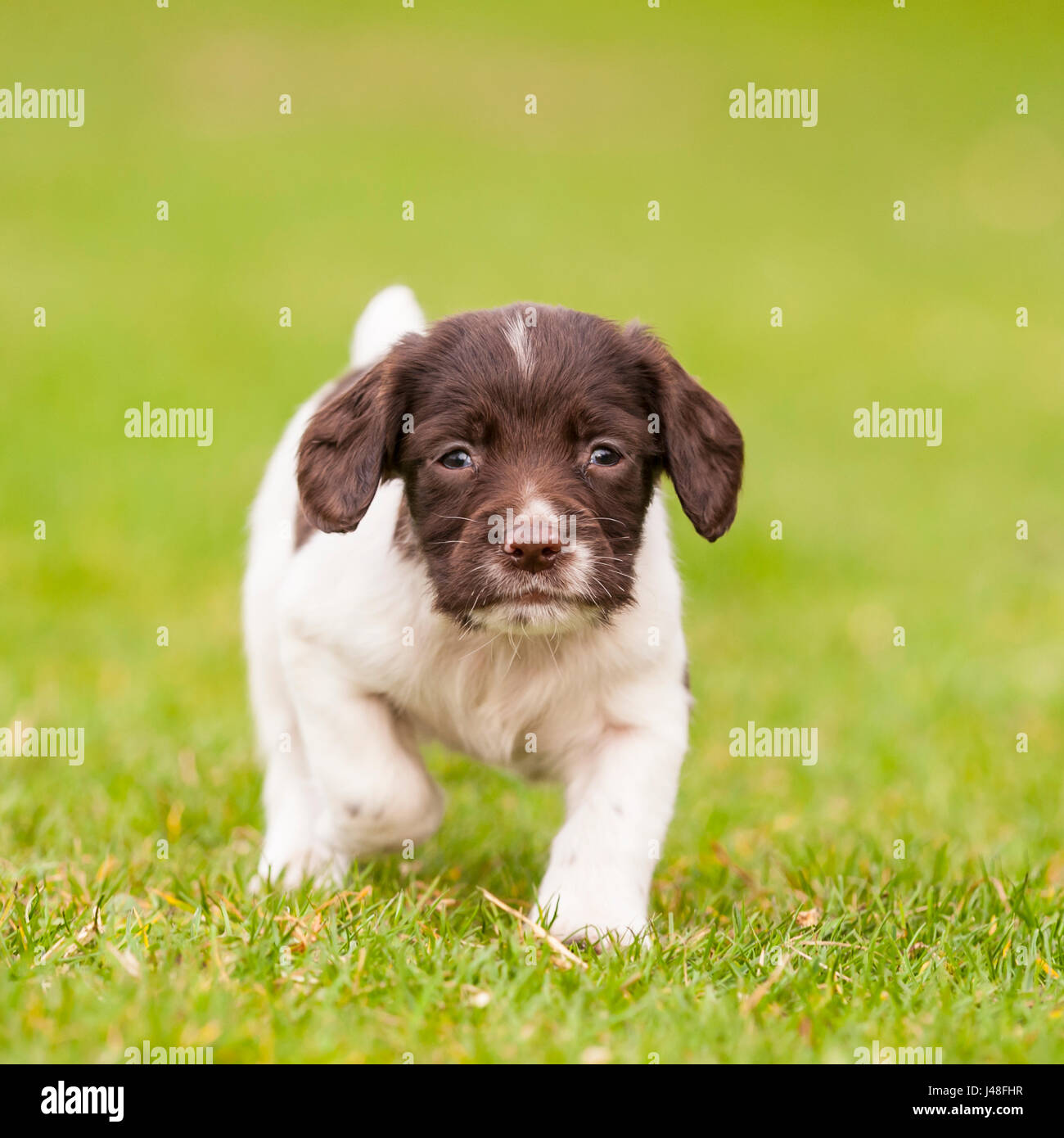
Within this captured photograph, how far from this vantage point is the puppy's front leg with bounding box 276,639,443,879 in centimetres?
411

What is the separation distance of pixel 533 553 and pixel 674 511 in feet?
16.0

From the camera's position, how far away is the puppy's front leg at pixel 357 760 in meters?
4.11

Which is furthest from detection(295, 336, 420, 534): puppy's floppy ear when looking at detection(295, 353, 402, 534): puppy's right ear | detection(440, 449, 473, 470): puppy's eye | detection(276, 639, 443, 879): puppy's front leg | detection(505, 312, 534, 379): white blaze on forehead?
detection(276, 639, 443, 879): puppy's front leg

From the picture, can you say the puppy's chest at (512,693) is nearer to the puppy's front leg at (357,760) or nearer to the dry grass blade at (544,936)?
the puppy's front leg at (357,760)

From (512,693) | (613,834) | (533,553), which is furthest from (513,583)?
(613,834)

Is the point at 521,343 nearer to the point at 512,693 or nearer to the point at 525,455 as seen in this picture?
the point at 525,455

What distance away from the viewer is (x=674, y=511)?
27.3ft

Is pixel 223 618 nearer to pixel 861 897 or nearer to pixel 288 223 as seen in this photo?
pixel 861 897

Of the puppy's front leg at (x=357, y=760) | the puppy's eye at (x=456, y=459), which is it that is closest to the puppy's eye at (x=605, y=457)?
the puppy's eye at (x=456, y=459)

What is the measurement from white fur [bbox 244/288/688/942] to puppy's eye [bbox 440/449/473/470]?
30 centimetres

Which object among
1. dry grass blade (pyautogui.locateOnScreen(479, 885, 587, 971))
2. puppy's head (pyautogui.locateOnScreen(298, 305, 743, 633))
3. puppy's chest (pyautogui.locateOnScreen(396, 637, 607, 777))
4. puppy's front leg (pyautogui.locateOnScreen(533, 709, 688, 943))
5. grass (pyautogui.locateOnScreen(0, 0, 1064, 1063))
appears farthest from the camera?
puppy's chest (pyautogui.locateOnScreen(396, 637, 607, 777))

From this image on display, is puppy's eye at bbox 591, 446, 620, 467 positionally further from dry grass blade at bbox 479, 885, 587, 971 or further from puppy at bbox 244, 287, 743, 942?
dry grass blade at bbox 479, 885, 587, 971

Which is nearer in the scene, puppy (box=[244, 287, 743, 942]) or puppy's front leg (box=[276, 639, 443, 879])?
puppy (box=[244, 287, 743, 942])

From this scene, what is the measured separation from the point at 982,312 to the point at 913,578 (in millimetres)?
8196
